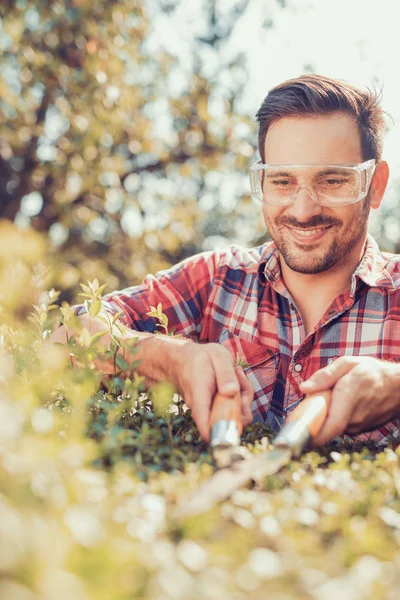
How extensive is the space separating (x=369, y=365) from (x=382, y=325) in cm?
133

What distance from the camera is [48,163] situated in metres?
9.41

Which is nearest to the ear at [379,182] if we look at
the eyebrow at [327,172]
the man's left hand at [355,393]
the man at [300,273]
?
the man at [300,273]

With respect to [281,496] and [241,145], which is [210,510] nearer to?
[281,496]

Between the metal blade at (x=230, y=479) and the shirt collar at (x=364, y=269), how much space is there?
6.67 feet

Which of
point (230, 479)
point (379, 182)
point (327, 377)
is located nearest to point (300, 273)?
point (379, 182)

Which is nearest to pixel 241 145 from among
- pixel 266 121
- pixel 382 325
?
pixel 266 121

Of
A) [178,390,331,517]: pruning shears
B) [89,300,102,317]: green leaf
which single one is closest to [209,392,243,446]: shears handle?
[178,390,331,517]: pruning shears

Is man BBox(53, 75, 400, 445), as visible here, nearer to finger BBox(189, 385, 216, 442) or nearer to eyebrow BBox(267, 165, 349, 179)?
eyebrow BBox(267, 165, 349, 179)

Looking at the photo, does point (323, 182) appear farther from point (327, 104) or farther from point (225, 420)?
point (225, 420)

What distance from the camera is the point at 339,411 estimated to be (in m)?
1.66

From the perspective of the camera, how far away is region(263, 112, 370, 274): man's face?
10.6ft

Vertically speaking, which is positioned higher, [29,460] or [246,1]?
[246,1]

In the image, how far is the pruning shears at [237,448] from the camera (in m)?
1.06

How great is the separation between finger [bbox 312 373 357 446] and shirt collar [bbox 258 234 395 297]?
155 centimetres
